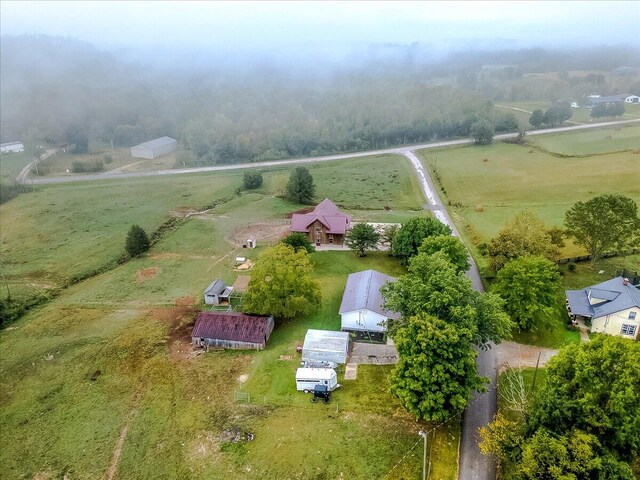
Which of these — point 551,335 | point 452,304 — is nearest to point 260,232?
point 452,304

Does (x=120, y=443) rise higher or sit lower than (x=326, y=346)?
lower

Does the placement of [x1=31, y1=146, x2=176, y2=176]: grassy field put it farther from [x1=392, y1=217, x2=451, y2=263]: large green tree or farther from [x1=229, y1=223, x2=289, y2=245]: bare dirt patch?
[x1=392, y1=217, x2=451, y2=263]: large green tree

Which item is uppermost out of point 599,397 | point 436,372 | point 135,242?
point 599,397

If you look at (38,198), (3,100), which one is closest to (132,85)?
(3,100)

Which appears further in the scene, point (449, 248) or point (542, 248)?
point (542, 248)

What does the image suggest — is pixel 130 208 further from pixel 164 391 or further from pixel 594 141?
pixel 594 141

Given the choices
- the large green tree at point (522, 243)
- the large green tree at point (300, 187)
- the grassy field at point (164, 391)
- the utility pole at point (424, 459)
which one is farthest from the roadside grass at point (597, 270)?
the large green tree at point (300, 187)

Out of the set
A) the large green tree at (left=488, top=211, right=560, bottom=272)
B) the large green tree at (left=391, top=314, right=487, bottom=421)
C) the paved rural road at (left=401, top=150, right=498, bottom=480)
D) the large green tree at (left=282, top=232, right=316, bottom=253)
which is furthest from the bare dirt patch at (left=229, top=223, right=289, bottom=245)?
the large green tree at (left=391, top=314, right=487, bottom=421)
